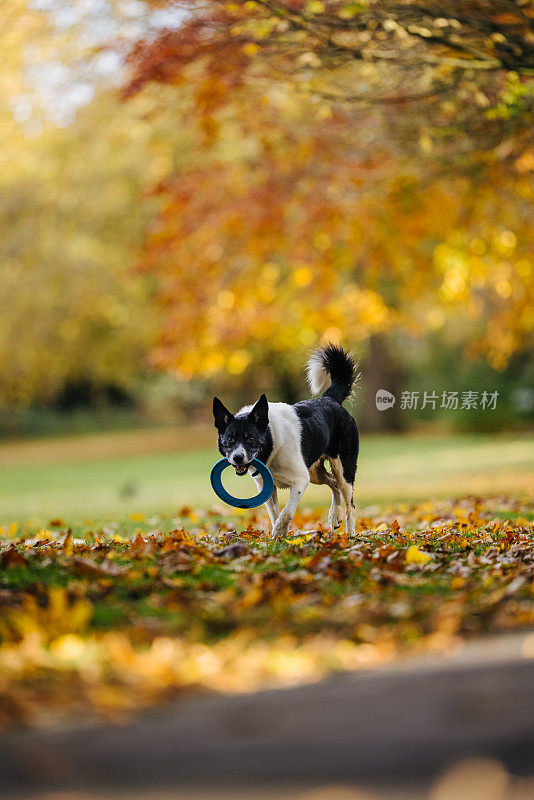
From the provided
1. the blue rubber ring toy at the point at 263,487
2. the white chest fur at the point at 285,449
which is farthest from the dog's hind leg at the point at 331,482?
the blue rubber ring toy at the point at 263,487

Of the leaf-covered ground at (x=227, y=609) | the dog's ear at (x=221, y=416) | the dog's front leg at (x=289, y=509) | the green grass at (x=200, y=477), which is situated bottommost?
the green grass at (x=200, y=477)

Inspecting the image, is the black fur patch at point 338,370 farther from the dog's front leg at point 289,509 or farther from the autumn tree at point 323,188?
the autumn tree at point 323,188

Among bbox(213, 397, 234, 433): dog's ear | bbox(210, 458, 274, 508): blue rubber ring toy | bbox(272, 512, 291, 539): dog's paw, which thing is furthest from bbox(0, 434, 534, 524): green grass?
bbox(213, 397, 234, 433): dog's ear

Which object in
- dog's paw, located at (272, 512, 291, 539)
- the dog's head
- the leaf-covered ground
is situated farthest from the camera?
dog's paw, located at (272, 512, 291, 539)

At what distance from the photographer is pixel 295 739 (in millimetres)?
3143

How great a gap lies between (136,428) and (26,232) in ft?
56.1

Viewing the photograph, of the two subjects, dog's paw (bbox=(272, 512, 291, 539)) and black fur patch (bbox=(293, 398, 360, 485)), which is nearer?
dog's paw (bbox=(272, 512, 291, 539))

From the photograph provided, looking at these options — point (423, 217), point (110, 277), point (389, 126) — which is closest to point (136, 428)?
point (110, 277)

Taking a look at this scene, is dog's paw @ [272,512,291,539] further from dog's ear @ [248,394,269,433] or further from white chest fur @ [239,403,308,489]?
dog's ear @ [248,394,269,433]

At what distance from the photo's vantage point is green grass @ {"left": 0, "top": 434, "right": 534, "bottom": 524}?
14156 millimetres

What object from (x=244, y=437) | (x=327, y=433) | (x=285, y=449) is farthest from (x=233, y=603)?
(x=327, y=433)

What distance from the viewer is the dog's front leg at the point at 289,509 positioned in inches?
269

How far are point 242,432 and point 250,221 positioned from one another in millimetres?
9834

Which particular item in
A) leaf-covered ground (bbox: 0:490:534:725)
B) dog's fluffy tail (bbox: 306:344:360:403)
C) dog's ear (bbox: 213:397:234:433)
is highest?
dog's fluffy tail (bbox: 306:344:360:403)
